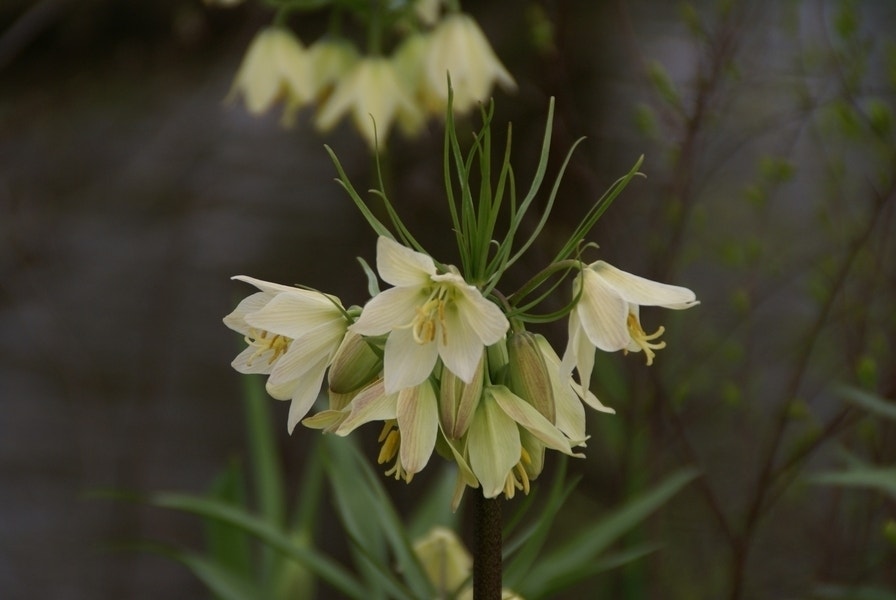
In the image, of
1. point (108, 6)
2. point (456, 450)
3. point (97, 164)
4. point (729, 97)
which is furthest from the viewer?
point (97, 164)

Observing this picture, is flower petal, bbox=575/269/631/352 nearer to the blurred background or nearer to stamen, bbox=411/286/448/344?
stamen, bbox=411/286/448/344

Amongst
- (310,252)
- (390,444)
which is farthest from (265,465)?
(310,252)

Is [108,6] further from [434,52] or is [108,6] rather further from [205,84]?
[434,52]

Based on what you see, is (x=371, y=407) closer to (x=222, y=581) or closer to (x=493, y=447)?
(x=493, y=447)

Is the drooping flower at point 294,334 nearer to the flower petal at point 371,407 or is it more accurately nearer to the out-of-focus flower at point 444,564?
the flower petal at point 371,407

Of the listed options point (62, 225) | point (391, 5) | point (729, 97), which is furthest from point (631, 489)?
point (62, 225)

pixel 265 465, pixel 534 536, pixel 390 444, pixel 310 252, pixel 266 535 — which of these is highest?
pixel 390 444
